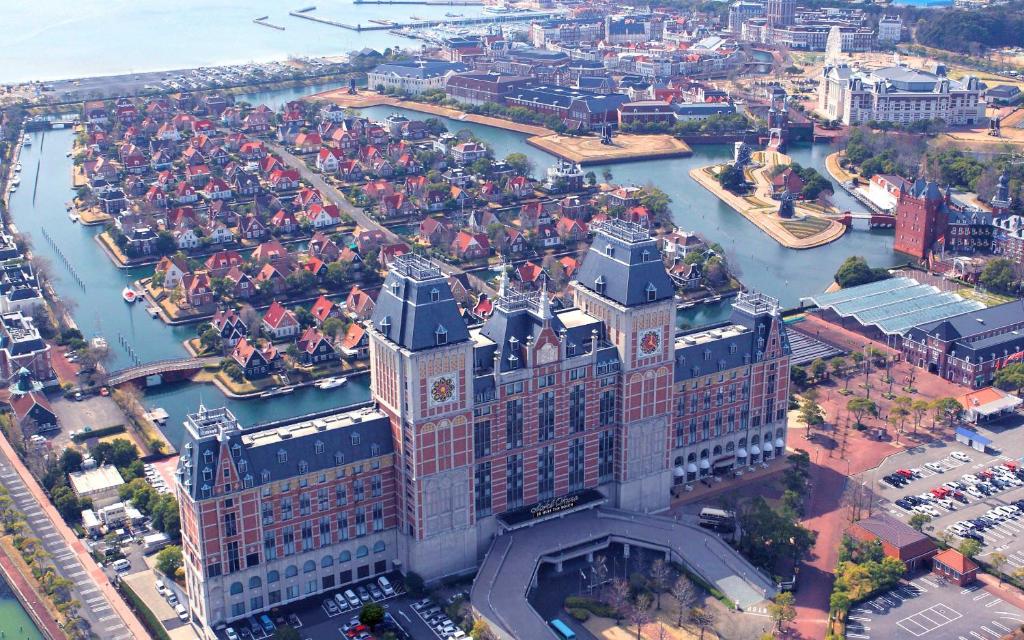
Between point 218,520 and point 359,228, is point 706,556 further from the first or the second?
point 359,228

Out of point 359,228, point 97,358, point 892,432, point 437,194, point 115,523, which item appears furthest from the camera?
point 437,194

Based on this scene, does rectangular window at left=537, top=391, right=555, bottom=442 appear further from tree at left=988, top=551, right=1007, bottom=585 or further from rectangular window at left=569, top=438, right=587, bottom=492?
tree at left=988, top=551, right=1007, bottom=585

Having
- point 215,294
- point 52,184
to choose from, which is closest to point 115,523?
point 215,294

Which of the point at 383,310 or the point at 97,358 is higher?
the point at 383,310

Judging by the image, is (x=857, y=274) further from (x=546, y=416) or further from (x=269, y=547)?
(x=269, y=547)

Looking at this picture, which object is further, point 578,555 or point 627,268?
point 627,268

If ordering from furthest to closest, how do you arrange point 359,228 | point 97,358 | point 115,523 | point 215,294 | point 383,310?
point 359,228
point 215,294
point 97,358
point 115,523
point 383,310

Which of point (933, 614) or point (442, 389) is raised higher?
point (442, 389)

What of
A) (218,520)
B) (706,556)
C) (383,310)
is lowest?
(706,556)

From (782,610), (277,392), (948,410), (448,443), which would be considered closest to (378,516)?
(448,443)
